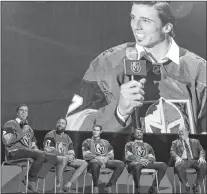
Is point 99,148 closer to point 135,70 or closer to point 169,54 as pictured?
point 135,70

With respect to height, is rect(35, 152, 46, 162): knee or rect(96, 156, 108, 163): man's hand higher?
rect(35, 152, 46, 162): knee

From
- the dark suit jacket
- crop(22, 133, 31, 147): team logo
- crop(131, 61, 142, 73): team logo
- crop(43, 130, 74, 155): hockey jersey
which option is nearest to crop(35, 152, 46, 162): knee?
crop(22, 133, 31, 147): team logo

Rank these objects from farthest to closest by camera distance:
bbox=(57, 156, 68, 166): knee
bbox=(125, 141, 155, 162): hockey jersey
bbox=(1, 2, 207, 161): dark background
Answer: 1. bbox=(1, 2, 207, 161): dark background
2. bbox=(125, 141, 155, 162): hockey jersey
3. bbox=(57, 156, 68, 166): knee

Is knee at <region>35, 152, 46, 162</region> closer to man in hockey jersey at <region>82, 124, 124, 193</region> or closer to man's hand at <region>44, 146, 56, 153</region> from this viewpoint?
man's hand at <region>44, 146, 56, 153</region>

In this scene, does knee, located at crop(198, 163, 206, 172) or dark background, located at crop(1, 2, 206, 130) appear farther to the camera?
dark background, located at crop(1, 2, 206, 130)

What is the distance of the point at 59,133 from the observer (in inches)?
227

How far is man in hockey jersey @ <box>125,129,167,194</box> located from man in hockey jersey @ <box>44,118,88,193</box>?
26.3 inches

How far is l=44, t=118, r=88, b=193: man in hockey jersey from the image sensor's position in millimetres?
5117

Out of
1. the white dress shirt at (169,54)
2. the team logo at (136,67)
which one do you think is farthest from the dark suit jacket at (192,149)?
the white dress shirt at (169,54)

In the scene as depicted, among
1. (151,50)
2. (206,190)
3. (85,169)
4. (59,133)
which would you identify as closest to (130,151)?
(85,169)

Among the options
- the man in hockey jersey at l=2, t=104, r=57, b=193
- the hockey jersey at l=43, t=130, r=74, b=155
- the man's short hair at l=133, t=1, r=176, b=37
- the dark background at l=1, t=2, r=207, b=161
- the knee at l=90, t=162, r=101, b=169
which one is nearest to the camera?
the man in hockey jersey at l=2, t=104, r=57, b=193

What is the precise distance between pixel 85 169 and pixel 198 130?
2.15 m

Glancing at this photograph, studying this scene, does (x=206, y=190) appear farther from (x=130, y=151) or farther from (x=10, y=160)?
(x=10, y=160)

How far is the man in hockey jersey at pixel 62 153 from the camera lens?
5117 mm
